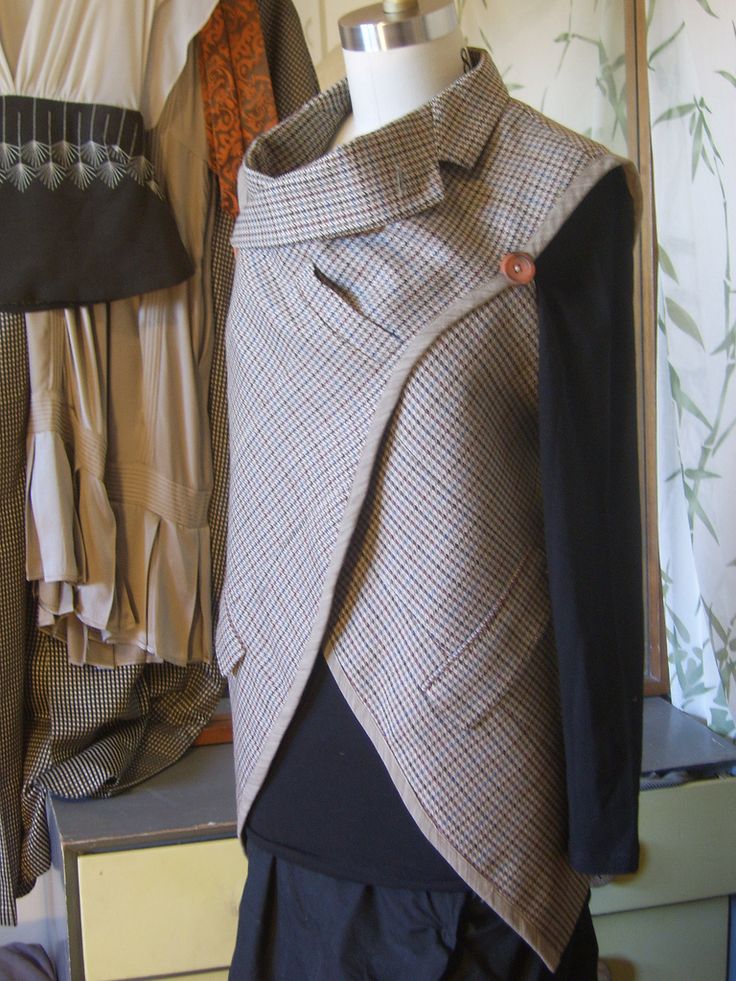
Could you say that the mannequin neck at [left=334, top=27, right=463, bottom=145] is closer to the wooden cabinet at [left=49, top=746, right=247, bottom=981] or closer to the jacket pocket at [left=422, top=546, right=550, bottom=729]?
the jacket pocket at [left=422, top=546, right=550, bottom=729]

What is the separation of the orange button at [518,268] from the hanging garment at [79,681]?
2.26 feet

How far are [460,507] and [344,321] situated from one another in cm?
17

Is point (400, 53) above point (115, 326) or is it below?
above

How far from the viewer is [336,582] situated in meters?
0.80

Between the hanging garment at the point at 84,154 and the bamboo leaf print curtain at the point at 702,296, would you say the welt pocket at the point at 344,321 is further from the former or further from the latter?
the bamboo leaf print curtain at the point at 702,296

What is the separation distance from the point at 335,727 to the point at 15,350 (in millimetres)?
709

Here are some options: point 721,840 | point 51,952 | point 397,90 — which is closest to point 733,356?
point 721,840

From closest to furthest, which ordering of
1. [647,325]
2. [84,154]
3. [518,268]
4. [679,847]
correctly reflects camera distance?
[518,268], [84,154], [679,847], [647,325]

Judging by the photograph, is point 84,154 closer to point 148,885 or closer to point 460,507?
point 460,507

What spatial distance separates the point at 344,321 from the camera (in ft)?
2.65

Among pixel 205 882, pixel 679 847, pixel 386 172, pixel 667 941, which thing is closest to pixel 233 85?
pixel 386 172

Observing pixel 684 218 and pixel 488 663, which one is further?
pixel 684 218

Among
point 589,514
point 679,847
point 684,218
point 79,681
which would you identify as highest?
point 684,218

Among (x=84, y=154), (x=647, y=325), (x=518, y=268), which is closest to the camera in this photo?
(x=518, y=268)
